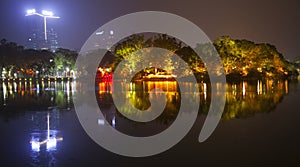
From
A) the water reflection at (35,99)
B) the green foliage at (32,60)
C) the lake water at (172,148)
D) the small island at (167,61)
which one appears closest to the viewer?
the lake water at (172,148)

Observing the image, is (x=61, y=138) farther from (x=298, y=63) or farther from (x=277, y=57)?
(x=298, y=63)

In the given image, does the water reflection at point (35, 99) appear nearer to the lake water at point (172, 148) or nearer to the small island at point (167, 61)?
the lake water at point (172, 148)

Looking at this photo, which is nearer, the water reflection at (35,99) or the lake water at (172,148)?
the lake water at (172,148)

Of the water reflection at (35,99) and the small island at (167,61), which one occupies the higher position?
the small island at (167,61)

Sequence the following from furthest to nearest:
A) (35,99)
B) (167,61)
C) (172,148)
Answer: (167,61) → (35,99) → (172,148)

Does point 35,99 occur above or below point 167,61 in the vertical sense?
below

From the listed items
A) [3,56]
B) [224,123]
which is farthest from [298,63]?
[224,123]

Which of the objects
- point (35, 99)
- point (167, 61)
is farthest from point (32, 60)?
point (35, 99)

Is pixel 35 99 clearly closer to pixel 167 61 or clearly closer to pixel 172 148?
pixel 172 148

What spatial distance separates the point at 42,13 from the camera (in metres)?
111

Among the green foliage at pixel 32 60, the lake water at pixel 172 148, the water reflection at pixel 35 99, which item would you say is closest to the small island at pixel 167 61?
the green foliage at pixel 32 60

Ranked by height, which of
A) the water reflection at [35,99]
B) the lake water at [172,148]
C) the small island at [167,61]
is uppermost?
the small island at [167,61]

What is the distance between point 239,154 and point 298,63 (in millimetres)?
75455

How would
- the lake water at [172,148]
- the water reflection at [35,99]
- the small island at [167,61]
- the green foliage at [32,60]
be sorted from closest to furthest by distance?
1. the lake water at [172,148]
2. the water reflection at [35,99]
3. the small island at [167,61]
4. the green foliage at [32,60]
